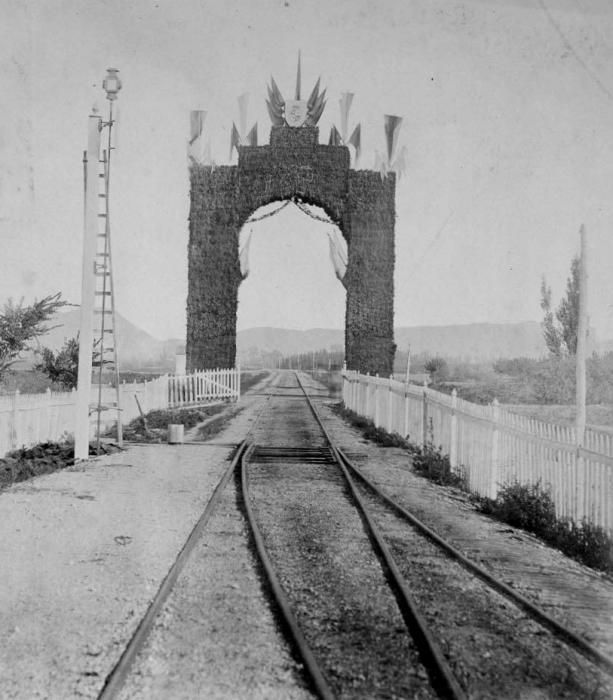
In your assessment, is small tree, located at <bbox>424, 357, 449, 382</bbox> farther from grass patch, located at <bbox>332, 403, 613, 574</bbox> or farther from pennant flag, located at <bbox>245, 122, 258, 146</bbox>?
grass patch, located at <bbox>332, 403, 613, 574</bbox>

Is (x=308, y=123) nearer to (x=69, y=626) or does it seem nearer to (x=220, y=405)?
(x=220, y=405)

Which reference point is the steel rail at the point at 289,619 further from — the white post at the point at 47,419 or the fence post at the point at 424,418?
the white post at the point at 47,419

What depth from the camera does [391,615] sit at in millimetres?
4738

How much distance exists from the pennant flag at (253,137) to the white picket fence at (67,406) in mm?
10563

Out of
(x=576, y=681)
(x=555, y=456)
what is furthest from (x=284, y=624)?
(x=555, y=456)

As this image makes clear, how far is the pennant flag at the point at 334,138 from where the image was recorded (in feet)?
103

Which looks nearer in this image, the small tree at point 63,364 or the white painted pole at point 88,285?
the white painted pole at point 88,285

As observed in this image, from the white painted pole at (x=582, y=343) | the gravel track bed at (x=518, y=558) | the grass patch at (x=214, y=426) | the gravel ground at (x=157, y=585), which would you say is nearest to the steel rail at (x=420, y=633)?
the gravel ground at (x=157, y=585)

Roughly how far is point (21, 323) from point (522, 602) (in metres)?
17.1

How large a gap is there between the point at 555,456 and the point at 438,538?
1.81 metres

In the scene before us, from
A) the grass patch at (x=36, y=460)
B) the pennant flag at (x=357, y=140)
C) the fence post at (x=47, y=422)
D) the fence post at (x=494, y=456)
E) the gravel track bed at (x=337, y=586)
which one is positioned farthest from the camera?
the pennant flag at (x=357, y=140)

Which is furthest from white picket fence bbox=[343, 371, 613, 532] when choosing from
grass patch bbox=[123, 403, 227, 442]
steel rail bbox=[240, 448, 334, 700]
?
grass patch bbox=[123, 403, 227, 442]

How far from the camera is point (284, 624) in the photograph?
4.52 meters

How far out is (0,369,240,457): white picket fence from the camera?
38.8ft
